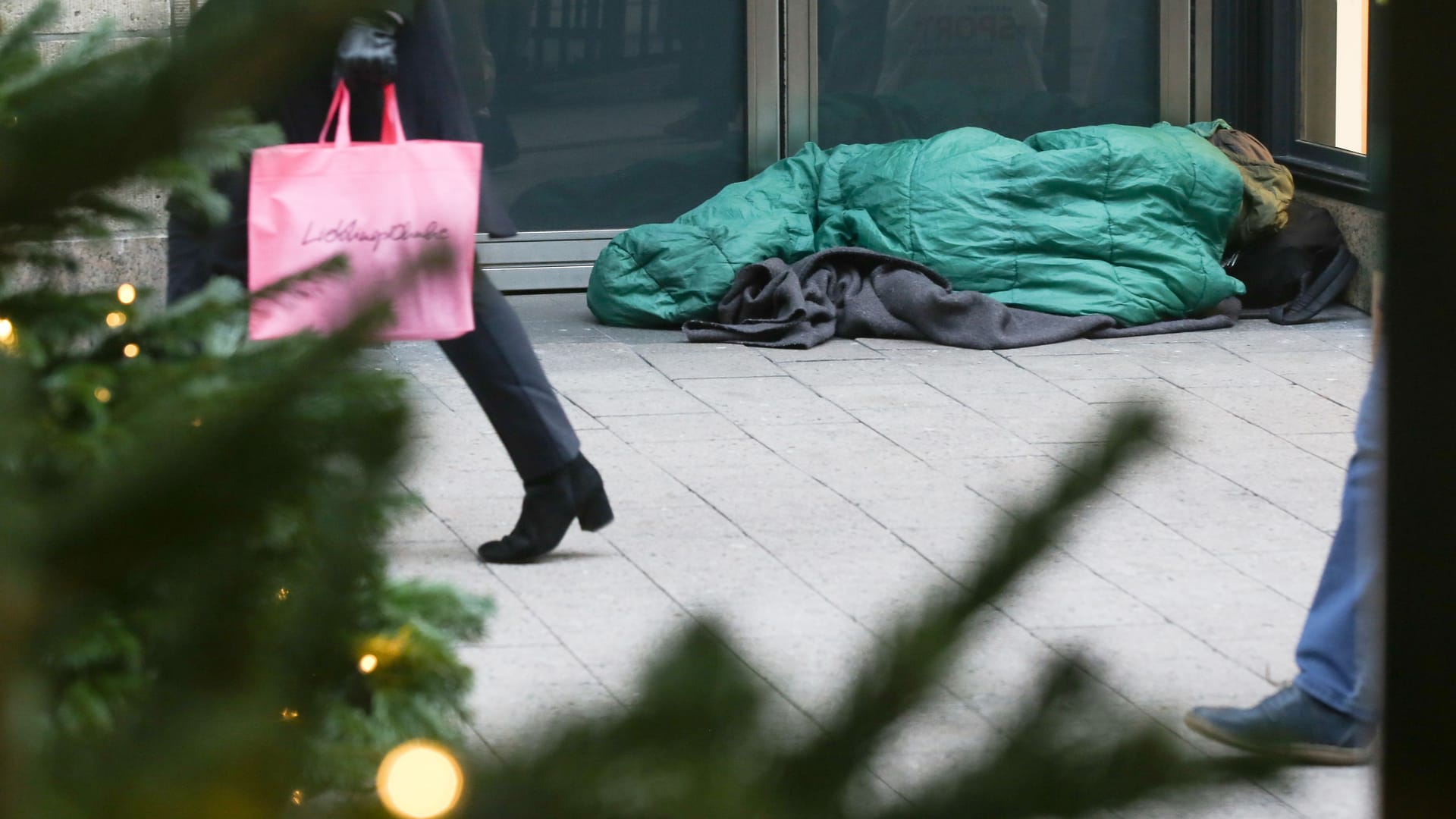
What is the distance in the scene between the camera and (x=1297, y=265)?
7309mm

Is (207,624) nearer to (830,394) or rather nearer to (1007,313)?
(830,394)

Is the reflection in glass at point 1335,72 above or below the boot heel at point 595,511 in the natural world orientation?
above

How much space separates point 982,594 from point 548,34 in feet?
24.3

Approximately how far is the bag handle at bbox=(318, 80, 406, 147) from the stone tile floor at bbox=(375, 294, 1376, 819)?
3.07 ft

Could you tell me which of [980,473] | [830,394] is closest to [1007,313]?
[830,394]

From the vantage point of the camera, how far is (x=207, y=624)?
0.63 metres

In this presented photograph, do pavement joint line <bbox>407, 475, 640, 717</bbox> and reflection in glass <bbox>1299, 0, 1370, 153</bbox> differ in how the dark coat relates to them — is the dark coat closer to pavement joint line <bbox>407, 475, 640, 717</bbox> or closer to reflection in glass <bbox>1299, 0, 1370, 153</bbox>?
pavement joint line <bbox>407, 475, 640, 717</bbox>

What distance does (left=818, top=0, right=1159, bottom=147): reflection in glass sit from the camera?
8.06 meters

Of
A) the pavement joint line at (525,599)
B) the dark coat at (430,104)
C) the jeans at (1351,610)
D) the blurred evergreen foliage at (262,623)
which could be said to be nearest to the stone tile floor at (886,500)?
the pavement joint line at (525,599)

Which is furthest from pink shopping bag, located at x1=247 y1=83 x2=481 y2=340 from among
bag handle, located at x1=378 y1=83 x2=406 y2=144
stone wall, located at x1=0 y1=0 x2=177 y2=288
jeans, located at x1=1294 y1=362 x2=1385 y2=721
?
stone wall, located at x1=0 y1=0 x2=177 y2=288

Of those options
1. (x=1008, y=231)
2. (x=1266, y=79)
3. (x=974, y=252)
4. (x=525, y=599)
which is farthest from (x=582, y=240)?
(x=525, y=599)

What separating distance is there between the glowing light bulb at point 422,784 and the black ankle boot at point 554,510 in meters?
3.35

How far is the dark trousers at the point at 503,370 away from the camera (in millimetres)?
3984

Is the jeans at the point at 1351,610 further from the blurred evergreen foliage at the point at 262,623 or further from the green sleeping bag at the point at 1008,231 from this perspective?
the green sleeping bag at the point at 1008,231
